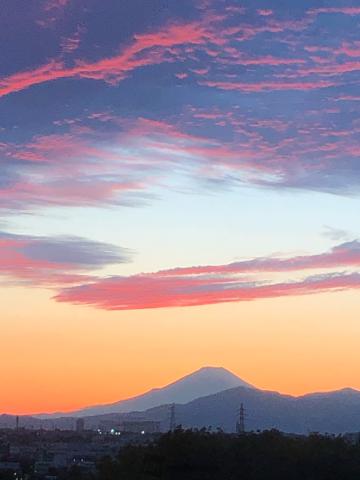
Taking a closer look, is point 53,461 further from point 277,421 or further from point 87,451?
point 277,421

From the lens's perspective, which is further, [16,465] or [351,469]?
[16,465]

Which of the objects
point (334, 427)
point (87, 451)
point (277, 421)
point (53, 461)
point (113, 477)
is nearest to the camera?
point (113, 477)

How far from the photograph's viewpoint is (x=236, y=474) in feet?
124

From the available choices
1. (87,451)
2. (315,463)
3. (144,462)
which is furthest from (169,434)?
(87,451)

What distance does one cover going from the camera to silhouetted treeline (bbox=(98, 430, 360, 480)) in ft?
125

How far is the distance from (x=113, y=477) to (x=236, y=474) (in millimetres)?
4222

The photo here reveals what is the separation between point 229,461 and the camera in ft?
127

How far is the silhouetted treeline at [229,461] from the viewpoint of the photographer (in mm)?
37969

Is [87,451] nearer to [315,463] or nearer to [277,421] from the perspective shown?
[315,463]

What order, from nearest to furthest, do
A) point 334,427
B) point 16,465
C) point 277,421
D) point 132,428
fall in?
point 16,465
point 132,428
point 334,427
point 277,421

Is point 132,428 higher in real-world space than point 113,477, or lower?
higher

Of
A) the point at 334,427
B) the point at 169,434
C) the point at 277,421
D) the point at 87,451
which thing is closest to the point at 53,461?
the point at 87,451

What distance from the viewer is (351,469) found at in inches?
1539

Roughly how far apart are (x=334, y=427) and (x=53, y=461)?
11007 centimetres
